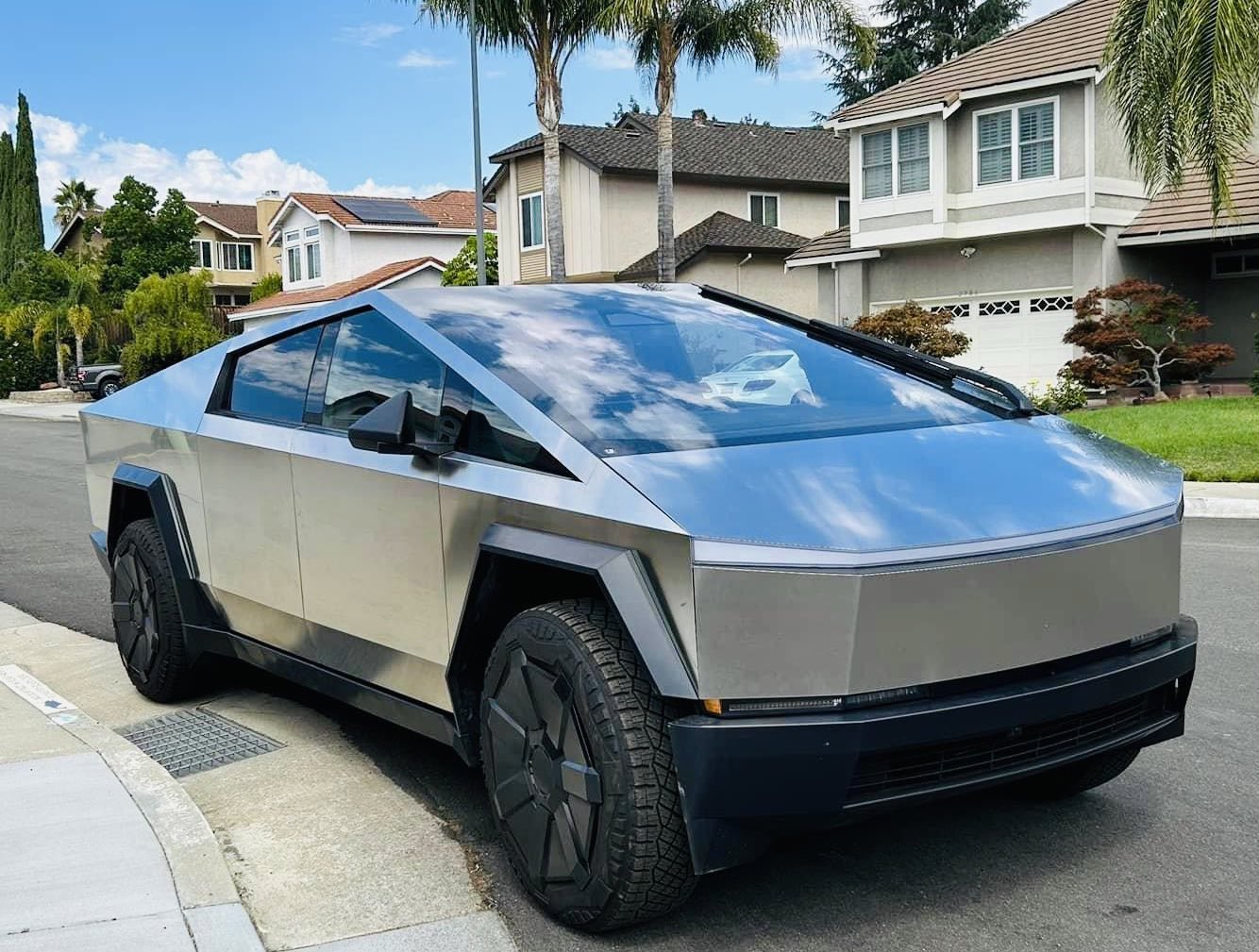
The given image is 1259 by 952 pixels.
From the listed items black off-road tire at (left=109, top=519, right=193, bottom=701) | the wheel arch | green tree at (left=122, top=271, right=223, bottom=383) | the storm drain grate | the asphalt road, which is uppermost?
green tree at (left=122, top=271, right=223, bottom=383)

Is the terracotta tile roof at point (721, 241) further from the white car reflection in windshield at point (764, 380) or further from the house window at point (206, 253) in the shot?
the house window at point (206, 253)

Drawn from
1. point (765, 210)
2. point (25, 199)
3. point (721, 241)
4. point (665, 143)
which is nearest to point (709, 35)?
point (665, 143)

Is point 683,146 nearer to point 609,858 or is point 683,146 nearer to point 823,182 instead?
point 823,182

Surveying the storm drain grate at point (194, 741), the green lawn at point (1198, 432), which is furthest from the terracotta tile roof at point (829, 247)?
the storm drain grate at point (194, 741)

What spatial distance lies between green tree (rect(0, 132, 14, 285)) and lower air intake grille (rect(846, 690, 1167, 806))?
7386 centimetres

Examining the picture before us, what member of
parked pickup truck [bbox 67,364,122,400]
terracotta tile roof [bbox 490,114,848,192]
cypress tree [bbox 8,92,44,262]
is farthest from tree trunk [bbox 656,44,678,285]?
cypress tree [bbox 8,92,44,262]

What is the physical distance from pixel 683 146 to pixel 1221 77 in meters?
27.3

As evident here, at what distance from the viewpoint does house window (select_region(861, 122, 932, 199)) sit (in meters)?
27.4

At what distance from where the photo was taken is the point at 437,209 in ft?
185

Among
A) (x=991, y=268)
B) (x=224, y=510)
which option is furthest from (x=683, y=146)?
(x=224, y=510)

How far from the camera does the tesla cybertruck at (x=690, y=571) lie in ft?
9.61

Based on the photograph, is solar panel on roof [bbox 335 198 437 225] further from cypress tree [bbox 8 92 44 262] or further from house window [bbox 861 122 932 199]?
house window [bbox 861 122 932 199]

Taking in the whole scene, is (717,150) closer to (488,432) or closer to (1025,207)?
(1025,207)

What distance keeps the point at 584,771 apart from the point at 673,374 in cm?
137
